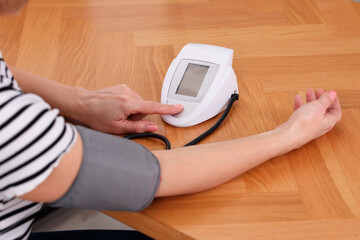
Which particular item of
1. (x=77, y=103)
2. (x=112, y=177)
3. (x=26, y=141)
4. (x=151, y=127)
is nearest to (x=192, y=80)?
(x=151, y=127)

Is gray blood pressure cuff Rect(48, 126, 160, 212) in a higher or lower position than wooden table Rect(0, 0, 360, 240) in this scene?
higher

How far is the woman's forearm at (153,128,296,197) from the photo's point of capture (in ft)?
2.56

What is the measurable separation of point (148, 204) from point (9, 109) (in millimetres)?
271

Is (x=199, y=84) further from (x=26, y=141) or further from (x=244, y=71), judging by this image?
(x=26, y=141)

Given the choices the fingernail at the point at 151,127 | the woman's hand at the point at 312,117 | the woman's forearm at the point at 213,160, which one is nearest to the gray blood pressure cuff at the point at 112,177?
the woman's forearm at the point at 213,160

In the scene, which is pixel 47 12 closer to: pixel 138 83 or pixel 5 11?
pixel 138 83

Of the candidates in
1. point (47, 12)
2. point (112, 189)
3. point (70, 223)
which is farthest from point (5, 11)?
point (70, 223)

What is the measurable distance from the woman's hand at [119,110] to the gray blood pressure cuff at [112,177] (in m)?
0.18

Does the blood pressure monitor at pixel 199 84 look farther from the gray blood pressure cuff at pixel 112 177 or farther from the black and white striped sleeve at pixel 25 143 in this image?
the black and white striped sleeve at pixel 25 143

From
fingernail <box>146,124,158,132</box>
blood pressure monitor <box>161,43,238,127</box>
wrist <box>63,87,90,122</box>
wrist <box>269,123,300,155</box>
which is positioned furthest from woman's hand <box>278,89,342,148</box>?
wrist <box>63,87,90,122</box>

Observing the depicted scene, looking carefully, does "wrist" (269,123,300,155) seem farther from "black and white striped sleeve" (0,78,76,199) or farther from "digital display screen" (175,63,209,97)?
"black and white striped sleeve" (0,78,76,199)

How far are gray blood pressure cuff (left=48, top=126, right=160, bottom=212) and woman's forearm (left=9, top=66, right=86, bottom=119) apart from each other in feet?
0.84

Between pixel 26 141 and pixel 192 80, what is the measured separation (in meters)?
0.45

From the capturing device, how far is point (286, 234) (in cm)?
75
